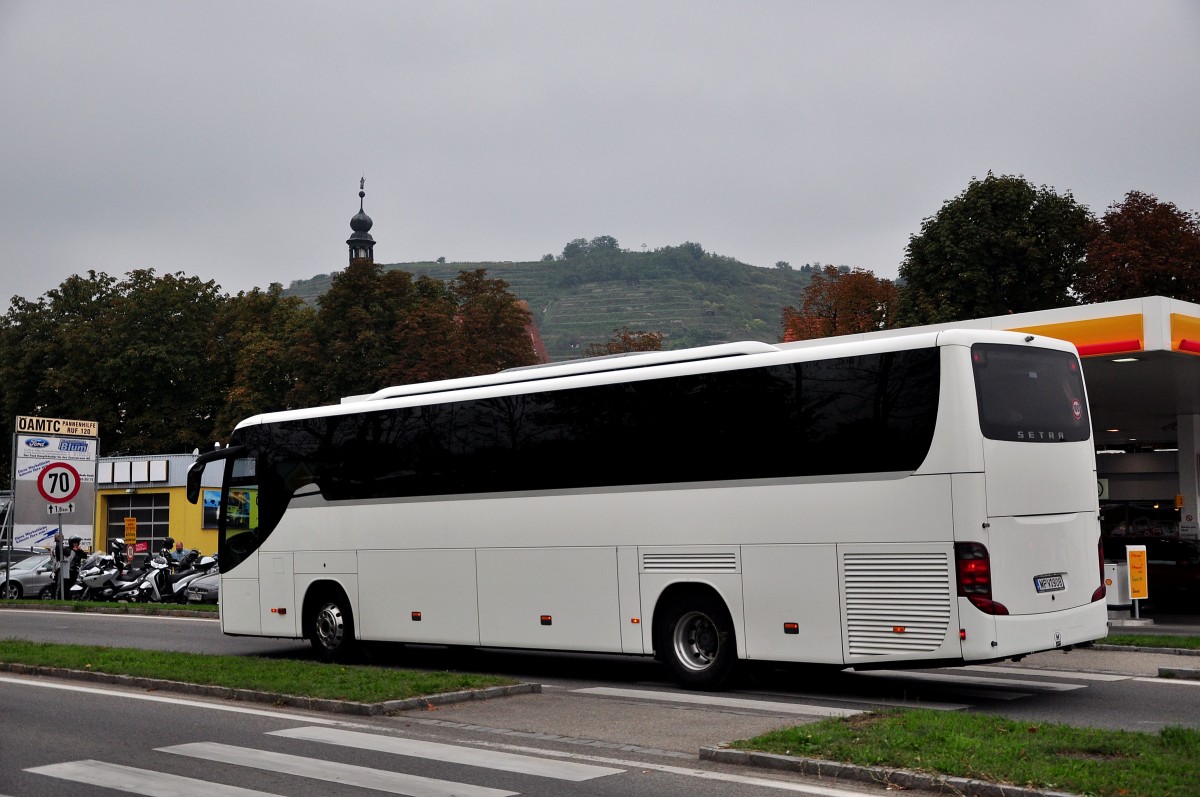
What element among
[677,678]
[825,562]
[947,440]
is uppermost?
[947,440]

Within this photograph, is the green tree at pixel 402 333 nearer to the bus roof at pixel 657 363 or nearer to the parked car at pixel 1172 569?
the parked car at pixel 1172 569

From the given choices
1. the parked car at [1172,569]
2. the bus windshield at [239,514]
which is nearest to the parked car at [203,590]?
the bus windshield at [239,514]

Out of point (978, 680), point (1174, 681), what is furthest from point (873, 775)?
point (1174, 681)

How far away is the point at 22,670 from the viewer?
15875 millimetres

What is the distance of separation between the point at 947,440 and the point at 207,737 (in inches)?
272

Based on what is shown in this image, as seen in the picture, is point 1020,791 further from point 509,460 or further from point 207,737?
point 509,460

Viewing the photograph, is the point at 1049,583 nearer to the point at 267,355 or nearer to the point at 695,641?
the point at 695,641

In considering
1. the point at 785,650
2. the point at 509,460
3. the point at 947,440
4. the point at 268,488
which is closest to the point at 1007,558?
the point at 947,440

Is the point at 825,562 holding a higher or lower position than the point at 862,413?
lower

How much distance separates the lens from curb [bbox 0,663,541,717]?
38.7 feet

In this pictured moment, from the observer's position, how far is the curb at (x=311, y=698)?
11789 millimetres

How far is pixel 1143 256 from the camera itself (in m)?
52.7

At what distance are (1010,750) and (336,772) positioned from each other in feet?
15.0

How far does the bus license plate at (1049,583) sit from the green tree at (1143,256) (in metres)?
43.7
